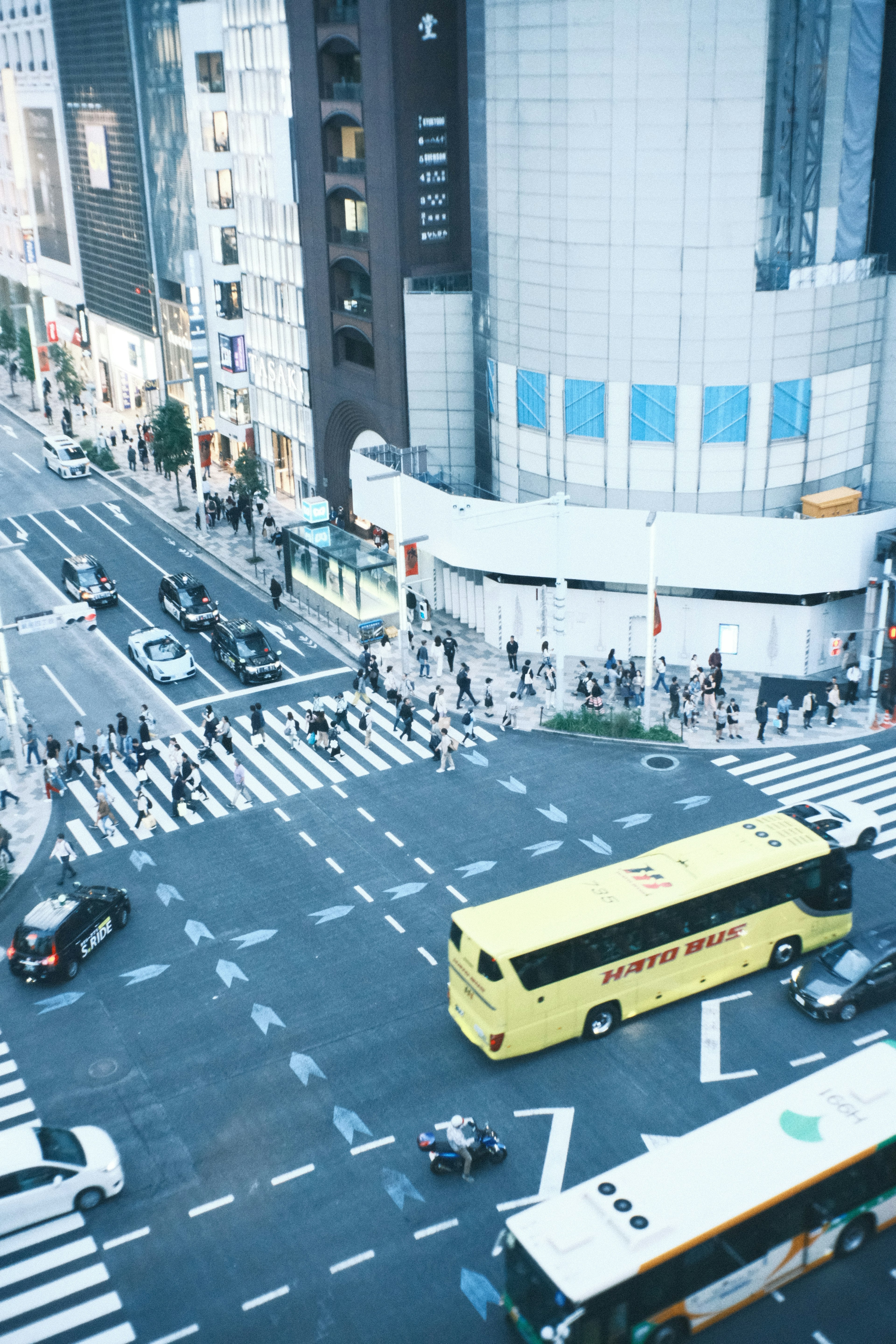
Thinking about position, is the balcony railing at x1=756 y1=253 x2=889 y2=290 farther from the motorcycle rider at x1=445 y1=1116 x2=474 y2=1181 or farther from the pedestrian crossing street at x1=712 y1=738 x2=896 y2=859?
the motorcycle rider at x1=445 y1=1116 x2=474 y2=1181

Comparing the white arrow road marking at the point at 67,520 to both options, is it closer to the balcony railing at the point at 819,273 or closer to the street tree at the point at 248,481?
the street tree at the point at 248,481

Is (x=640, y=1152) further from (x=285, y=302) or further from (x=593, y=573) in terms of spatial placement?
(x=285, y=302)

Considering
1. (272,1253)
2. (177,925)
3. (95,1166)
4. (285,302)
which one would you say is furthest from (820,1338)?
(285,302)

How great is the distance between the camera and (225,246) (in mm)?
73812

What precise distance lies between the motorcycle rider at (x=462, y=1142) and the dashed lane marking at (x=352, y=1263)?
8.38 ft

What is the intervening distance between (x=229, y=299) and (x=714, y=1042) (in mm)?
56836

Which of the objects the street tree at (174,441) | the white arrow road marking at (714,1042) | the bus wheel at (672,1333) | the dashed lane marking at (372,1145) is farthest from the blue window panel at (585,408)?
the bus wheel at (672,1333)

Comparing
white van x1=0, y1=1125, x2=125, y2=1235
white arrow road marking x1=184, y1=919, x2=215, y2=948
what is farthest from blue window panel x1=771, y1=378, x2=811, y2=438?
white van x1=0, y1=1125, x2=125, y2=1235

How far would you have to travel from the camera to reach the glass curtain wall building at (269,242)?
63.3 meters

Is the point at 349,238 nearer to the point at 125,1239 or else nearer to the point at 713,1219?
the point at 125,1239

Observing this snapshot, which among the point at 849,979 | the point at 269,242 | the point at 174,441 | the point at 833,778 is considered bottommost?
the point at 833,778

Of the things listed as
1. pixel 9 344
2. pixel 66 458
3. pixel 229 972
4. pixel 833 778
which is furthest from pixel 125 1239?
pixel 9 344

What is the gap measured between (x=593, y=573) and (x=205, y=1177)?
29.8m

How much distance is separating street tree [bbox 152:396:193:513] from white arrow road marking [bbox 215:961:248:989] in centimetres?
4415
